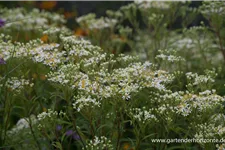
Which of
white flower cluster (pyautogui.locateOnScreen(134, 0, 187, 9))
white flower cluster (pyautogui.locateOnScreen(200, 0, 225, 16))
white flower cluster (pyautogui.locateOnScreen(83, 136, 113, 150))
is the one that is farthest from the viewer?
white flower cluster (pyautogui.locateOnScreen(134, 0, 187, 9))

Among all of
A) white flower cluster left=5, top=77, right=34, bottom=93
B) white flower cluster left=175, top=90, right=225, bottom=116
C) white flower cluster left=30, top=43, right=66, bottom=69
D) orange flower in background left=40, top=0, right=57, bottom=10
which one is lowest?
white flower cluster left=175, top=90, right=225, bottom=116

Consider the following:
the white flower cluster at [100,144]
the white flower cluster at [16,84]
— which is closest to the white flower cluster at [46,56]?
the white flower cluster at [16,84]

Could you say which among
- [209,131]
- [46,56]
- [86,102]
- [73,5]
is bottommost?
[209,131]

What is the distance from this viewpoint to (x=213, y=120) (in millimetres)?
2352

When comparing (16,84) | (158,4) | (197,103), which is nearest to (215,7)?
(158,4)

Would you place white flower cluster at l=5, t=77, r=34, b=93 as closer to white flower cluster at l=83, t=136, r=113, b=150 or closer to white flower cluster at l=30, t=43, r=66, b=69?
white flower cluster at l=30, t=43, r=66, b=69

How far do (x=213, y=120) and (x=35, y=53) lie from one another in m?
1.36

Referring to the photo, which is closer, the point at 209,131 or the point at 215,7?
the point at 209,131

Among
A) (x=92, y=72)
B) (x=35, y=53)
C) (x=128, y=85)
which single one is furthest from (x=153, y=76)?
(x=35, y=53)

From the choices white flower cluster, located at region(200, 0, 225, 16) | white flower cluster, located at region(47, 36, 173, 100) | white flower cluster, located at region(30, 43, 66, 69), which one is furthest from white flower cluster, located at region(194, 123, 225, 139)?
white flower cluster, located at region(200, 0, 225, 16)

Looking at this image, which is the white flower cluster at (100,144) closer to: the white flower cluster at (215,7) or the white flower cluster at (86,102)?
the white flower cluster at (86,102)

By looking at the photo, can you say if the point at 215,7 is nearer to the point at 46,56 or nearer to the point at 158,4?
the point at 158,4

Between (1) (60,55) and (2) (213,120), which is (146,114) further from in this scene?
(1) (60,55)

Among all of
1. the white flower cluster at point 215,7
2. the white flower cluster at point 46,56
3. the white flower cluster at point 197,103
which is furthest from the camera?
the white flower cluster at point 215,7
